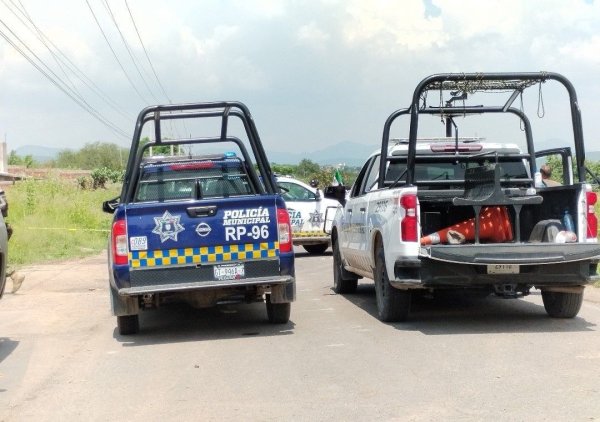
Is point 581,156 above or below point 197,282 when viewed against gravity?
above

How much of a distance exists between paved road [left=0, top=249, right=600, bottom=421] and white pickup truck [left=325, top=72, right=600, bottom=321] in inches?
20.8

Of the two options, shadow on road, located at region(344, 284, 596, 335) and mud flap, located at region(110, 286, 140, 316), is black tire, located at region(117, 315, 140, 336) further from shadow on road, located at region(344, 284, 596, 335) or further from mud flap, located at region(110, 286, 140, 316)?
shadow on road, located at region(344, 284, 596, 335)

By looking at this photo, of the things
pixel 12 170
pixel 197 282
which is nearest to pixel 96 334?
pixel 197 282

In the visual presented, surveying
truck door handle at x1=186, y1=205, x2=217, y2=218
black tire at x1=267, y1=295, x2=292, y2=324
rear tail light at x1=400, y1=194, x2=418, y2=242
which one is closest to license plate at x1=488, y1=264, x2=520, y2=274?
rear tail light at x1=400, y1=194, x2=418, y2=242

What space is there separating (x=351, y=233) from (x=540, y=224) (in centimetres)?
288

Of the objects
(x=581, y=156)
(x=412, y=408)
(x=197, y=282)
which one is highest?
(x=581, y=156)

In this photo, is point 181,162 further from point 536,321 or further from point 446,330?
point 536,321

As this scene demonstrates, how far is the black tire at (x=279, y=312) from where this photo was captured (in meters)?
9.66

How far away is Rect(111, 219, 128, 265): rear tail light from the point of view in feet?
29.0

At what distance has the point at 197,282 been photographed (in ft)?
29.6

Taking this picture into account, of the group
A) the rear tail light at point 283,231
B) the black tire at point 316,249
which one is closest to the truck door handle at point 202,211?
the rear tail light at point 283,231

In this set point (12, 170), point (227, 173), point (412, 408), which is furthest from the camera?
point (12, 170)

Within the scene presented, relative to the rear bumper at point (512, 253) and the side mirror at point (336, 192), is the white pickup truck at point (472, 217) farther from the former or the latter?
the side mirror at point (336, 192)

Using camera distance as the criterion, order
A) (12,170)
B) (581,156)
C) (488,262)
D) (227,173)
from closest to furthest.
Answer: (488,262), (581,156), (227,173), (12,170)
